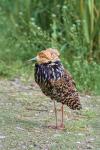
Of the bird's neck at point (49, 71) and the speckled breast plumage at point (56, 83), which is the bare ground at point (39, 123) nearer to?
the speckled breast plumage at point (56, 83)

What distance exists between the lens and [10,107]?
759 cm

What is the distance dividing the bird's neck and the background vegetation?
233 centimetres

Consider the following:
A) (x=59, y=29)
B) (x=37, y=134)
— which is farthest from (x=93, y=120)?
(x=59, y=29)

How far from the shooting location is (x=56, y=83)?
6.38 m

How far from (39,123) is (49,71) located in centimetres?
75

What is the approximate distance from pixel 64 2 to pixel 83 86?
1.64m

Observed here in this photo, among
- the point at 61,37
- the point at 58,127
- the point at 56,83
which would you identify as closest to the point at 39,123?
the point at 58,127

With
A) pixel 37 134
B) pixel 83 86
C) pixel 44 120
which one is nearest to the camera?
pixel 37 134

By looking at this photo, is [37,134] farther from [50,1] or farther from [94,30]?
[50,1]

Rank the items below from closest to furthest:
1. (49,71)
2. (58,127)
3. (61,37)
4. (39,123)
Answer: (49,71) → (58,127) → (39,123) → (61,37)

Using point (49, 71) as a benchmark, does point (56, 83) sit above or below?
below

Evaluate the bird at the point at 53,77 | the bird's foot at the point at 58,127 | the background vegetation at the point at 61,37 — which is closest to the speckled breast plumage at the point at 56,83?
the bird at the point at 53,77

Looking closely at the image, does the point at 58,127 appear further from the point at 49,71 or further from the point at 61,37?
the point at 61,37

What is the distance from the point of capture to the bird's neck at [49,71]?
6.34 m
